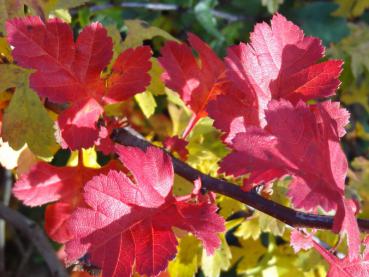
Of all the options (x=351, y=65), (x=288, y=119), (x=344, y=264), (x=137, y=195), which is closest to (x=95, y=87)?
(x=137, y=195)

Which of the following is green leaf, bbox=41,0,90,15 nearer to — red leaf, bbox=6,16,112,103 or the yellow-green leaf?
red leaf, bbox=6,16,112,103

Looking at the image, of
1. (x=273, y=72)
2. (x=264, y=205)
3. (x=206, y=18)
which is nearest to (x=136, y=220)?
(x=264, y=205)

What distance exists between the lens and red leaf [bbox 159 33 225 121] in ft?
2.77

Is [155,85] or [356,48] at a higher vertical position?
[155,85]

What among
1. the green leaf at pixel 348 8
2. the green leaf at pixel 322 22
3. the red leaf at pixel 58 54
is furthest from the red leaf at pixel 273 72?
the green leaf at pixel 348 8

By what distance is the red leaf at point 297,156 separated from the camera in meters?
0.58

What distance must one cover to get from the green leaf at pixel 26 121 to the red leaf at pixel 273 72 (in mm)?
246

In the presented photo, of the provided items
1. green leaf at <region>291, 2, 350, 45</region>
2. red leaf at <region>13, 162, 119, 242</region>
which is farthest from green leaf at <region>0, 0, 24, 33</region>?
green leaf at <region>291, 2, 350, 45</region>

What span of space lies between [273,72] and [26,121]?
14.1 inches

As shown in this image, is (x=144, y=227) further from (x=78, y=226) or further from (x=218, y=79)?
(x=218, y=79)

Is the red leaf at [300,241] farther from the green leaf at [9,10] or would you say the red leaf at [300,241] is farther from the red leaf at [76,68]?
the green leaf at [9,10]

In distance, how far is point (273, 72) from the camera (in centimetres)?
73

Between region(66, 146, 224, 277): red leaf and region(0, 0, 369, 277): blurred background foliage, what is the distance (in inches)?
6.9

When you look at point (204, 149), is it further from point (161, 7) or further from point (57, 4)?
point (161, 7)
